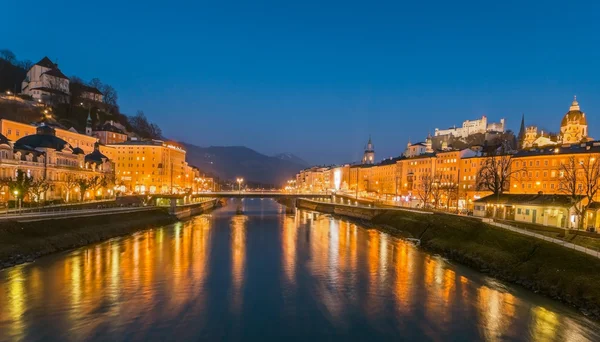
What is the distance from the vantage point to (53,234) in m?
40.1

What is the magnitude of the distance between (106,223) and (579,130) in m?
140

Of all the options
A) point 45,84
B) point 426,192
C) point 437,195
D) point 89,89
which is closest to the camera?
point 437,195

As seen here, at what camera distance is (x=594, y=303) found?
76.2 feet

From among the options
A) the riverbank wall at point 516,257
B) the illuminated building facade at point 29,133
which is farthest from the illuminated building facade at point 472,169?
the illuminated building facade at point 29,133

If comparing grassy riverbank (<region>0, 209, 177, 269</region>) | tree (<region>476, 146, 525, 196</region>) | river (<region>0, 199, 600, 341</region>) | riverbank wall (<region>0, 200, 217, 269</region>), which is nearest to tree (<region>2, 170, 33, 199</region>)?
riverbank wall (<region>0, 200, 217, 269</region>)

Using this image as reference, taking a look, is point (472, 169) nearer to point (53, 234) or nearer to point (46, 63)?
point (53, 234)

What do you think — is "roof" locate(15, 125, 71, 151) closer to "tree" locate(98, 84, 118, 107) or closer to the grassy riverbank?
the grassy riverbank

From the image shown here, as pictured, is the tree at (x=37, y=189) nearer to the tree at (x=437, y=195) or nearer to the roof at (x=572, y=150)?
the tree at (x=437, y=195)

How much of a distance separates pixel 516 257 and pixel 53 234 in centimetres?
4477

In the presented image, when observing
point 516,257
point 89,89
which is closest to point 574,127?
point 516,257

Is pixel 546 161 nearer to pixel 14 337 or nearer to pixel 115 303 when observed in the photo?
pixel 115 303

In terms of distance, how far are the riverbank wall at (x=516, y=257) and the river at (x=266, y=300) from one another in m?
1.34

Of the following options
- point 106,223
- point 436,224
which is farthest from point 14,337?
point 436,224

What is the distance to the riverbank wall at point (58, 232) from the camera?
34031mm
